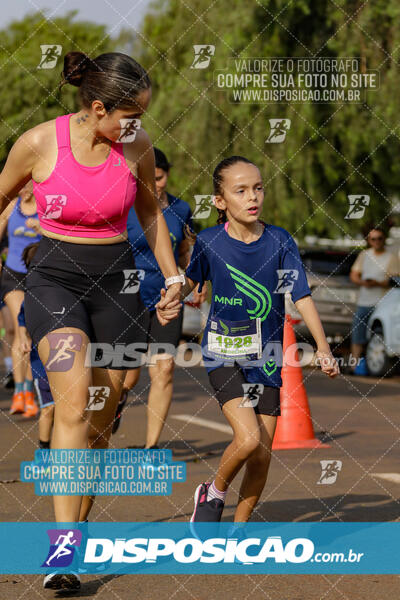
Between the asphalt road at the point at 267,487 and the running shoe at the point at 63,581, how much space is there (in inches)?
2.1

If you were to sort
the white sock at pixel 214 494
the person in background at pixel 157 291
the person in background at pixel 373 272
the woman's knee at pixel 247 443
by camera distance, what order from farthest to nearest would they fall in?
the person in background at pixel 373 272, the person in background at pixel 157 291, the white sock at pixel 214 494, the woman's knee at pixel 247 443

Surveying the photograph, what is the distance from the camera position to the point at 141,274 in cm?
751

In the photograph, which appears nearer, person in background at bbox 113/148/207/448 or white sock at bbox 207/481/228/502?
white sock at bbox 207/481/228/502

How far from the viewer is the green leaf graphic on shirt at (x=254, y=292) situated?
16.9 ft

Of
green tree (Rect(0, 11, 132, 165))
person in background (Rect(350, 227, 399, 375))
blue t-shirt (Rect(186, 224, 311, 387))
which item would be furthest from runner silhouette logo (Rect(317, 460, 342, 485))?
green tree (Rect(0, 11, 132, 165))

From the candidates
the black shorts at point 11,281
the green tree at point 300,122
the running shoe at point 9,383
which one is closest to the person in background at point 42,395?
the black shorts at point 11,281

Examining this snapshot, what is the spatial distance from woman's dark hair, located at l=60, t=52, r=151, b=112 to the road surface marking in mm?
5212

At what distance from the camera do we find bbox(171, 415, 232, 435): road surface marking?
32.1 feet

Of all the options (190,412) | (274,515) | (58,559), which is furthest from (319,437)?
(58,559)

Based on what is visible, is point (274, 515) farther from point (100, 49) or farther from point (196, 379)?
point (100, 49)

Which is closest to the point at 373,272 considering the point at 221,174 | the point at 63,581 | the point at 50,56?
the point at 50,56

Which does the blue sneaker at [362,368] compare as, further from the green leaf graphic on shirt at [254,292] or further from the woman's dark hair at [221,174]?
the green leaf graphic on shirt at [254,292]

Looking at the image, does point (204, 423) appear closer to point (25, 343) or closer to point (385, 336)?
point (25, 343)

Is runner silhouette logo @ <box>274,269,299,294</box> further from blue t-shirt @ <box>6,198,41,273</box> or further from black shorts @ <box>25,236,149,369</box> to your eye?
blue t-shirt @ <box>6,198,41,273</box>
